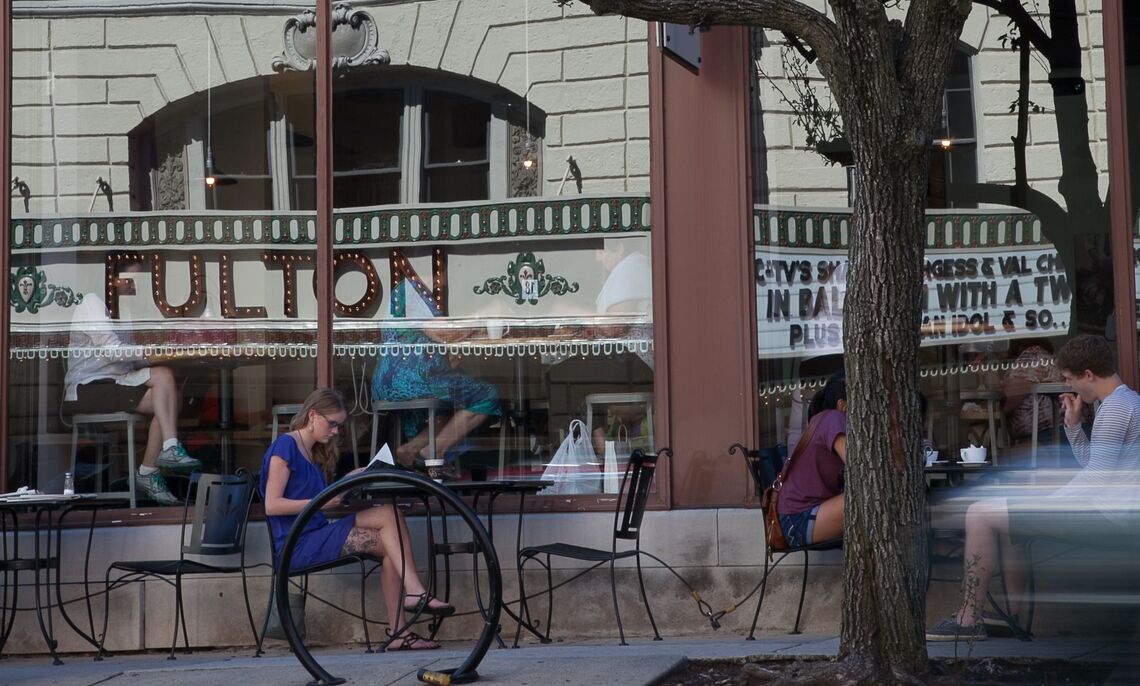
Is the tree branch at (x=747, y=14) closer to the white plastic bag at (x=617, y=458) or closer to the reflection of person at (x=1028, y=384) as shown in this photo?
the white plastic bag at (x=617, y=458)

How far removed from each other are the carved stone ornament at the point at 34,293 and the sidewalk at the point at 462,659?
6.85ft

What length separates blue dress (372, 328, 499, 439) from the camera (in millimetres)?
8484

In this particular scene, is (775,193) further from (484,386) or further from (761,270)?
(484,386)

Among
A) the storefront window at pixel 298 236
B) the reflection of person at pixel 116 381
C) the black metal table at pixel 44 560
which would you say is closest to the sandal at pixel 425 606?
the storefront window at pixel 298 236

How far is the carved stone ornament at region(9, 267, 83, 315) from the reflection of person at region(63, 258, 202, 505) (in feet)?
0.33

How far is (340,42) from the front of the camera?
8.51 metres

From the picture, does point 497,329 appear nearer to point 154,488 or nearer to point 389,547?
point 389,547

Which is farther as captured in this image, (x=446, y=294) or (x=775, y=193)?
(x=446, y=294)

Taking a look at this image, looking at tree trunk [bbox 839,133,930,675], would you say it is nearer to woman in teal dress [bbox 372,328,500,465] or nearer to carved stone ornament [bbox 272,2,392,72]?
woman in teal dress [bbox 372,328,500,465]

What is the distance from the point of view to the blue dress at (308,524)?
22.5 ft

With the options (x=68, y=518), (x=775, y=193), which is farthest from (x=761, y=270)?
(x=68, y=518)

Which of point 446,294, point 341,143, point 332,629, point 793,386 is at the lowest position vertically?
point 332,629

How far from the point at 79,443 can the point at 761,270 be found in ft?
13.7

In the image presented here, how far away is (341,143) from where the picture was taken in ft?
27.7
